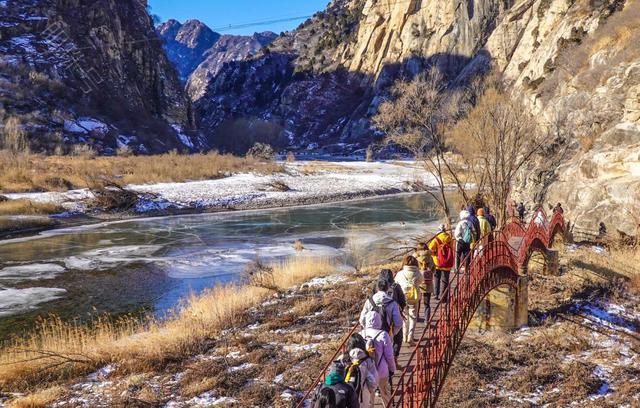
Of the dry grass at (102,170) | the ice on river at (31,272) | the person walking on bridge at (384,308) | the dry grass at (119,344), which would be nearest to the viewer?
the person walking on bridge at (384,308)

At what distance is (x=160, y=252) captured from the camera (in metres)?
24.6

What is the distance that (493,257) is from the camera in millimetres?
10688

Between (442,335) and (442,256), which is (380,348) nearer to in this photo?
(442,335)

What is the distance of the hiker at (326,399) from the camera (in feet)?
13.8

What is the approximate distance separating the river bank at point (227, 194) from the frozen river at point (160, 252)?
1900mm

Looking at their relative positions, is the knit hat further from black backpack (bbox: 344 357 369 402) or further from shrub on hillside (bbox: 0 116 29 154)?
shrub on hillside (bbox: 0 116 29 154)

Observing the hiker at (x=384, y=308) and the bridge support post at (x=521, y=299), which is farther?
the bridge support post at (x=521, y=299)

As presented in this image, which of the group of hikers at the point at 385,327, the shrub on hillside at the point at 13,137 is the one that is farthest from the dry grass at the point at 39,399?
the shrub on hillside at the point at 13,137

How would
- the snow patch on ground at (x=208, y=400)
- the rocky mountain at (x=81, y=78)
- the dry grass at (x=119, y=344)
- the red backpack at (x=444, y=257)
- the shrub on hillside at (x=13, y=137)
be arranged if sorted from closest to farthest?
the snow patch on ground at (x=208, y=400) → the red backpack at (x=444, y=257) → the dry grass at (x=119, y=344) → the shrub on hillside at (x=13, y=137) → the rocky mountain at (x=81, y=78)

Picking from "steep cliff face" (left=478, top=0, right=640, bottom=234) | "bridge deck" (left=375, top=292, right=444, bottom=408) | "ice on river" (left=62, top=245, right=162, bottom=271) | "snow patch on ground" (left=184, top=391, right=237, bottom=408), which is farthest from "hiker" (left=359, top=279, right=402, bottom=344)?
"ice on river" (left=62, top=245, right=162, bottom=271)

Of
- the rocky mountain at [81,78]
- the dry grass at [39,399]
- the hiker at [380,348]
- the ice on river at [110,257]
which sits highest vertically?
the rocky mountain at [81,78]

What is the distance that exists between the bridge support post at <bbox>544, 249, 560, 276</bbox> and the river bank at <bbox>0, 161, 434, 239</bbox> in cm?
923

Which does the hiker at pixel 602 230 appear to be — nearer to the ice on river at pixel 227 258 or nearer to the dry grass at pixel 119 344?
the ice on river at pixel 227 258

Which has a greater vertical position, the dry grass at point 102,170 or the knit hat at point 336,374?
the dry grass at point 102,170
